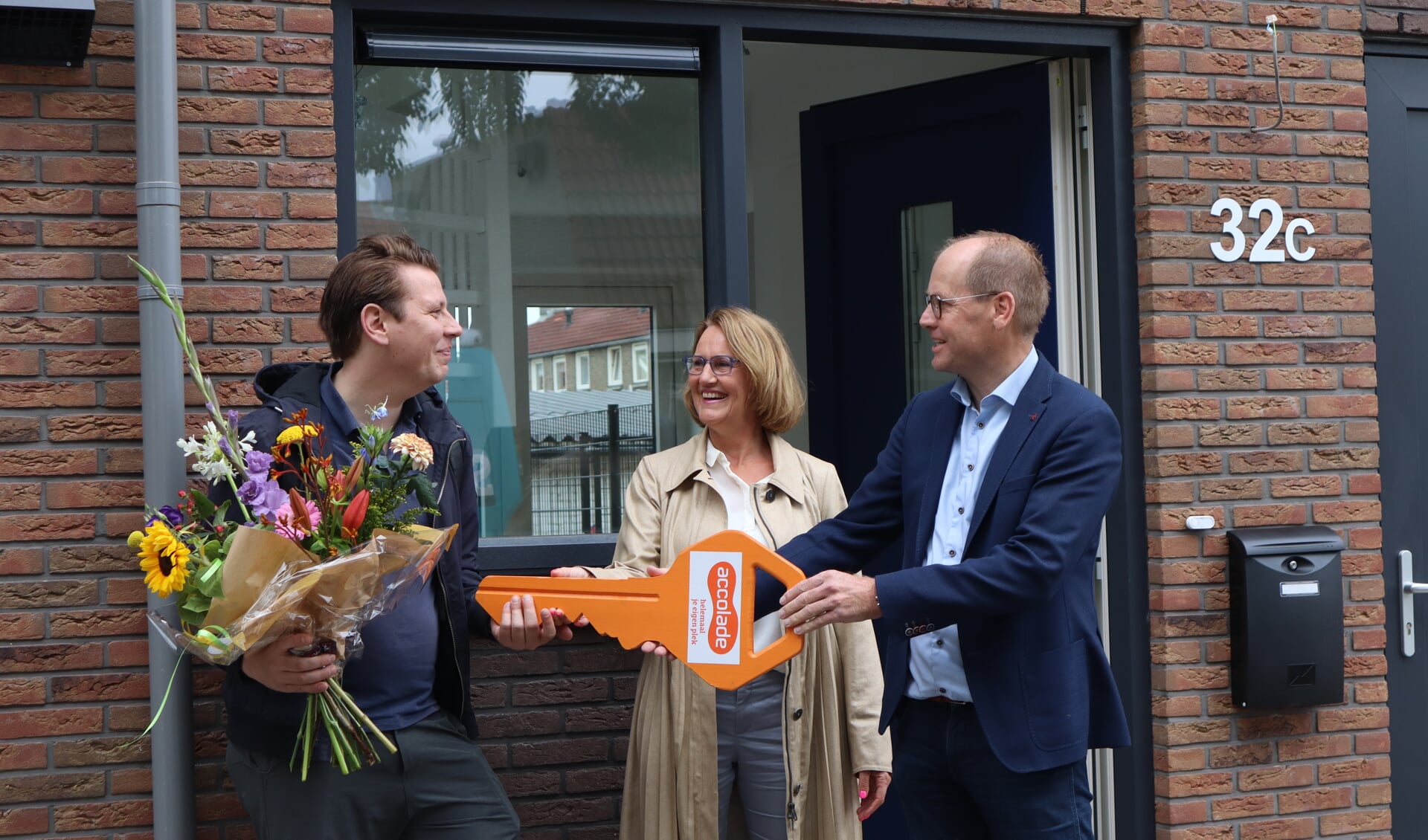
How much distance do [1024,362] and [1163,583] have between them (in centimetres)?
166

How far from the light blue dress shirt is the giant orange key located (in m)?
0.34

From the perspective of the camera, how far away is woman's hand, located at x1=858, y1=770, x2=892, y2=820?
3609 millimetres

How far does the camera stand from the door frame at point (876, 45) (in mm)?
4082

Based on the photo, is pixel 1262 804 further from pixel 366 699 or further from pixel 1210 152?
pixel 366 699

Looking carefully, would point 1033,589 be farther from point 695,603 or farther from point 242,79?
point 242,79

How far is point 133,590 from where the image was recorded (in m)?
3.64

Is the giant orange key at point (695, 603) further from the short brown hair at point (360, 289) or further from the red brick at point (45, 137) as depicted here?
the red brick at point (45, 137)

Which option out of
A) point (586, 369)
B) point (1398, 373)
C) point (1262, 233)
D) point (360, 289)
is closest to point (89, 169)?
point (360, 289)

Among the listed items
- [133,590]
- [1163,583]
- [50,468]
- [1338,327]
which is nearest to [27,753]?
[133,590]

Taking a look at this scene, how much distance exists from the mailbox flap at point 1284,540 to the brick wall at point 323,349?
0.05 m

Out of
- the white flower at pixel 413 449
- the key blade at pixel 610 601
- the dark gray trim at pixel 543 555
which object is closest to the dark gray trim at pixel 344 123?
the dark gray trim at pixel 543 555

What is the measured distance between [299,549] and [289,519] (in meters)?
0.07

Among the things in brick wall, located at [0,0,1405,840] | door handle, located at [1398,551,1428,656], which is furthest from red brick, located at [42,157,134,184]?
door handle, located at [1398,551,1428,656]

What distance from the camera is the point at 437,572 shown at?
3.04 metres
